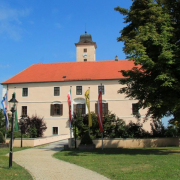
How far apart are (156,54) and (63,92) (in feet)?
83.7

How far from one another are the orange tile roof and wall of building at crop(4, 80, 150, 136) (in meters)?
0.92

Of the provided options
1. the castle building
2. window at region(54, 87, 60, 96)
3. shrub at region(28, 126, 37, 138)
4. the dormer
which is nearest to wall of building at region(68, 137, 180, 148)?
shrub at region(28, 126, 37, 138)

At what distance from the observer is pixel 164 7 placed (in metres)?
15.8

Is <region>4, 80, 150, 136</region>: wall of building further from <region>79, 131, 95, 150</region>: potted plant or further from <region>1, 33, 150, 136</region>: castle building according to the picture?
<region>79, 131, 95, 150</region>: potted plant

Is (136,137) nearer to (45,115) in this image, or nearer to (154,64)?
(154,64)

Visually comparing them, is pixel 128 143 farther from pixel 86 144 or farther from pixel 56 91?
pixel 56 91

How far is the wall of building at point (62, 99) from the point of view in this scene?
37688 millimetres

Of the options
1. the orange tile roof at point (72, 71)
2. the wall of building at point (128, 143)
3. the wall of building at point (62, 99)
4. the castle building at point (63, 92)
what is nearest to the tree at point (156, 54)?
the wall of building at point (128, 143)

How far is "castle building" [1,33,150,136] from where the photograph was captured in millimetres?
37812

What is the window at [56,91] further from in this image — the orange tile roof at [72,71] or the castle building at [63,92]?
the orange tile roof at [72,71]

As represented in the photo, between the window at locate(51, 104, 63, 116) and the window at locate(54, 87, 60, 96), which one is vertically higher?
the window at locate(54, 87, 60, 96)

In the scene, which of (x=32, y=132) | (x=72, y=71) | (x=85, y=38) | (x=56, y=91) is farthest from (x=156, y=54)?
(x=85, y=38)

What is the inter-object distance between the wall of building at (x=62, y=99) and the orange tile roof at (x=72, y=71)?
36.1 inches

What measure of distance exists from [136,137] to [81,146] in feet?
22.7
